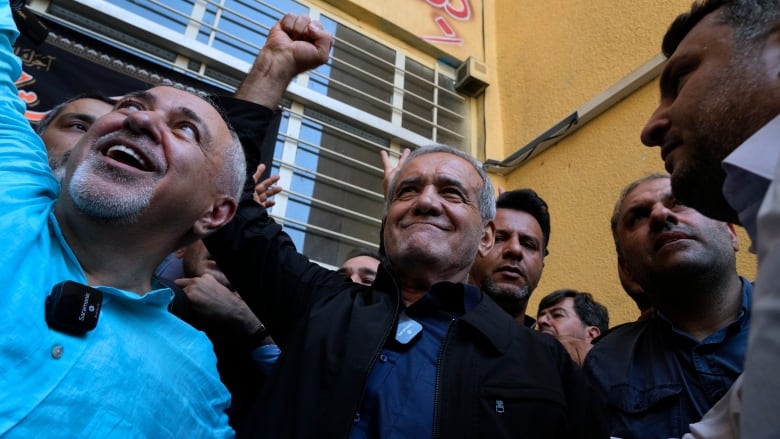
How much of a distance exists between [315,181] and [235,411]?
2.27 m

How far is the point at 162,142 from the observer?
120 centimetres

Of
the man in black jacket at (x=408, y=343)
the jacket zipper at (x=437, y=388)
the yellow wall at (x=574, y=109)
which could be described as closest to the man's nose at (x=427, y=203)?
the man in black jacket at (x=408, y=343)

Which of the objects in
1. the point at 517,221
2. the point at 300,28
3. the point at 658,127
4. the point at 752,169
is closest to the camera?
the point at 752,169

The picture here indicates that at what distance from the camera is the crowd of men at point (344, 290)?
804 mm

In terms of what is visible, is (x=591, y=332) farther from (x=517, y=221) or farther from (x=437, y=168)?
(x=437, y=168)

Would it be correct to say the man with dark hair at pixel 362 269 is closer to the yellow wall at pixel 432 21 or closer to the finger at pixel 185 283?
the finger at pixel 185 283

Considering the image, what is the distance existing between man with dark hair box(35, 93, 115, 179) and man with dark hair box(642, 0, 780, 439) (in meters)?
1.69

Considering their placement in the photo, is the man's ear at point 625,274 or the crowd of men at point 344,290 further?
the man's ear at point 625,274

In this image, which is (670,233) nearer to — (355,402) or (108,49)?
(355,402)

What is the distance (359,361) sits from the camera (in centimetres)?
110

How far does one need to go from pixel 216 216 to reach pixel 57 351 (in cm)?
56

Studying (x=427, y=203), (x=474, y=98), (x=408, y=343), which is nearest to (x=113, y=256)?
(x=408, y=343)

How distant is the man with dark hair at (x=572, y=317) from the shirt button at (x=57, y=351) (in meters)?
1.97

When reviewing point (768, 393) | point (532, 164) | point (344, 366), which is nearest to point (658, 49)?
point (532, 164)
